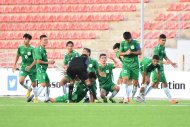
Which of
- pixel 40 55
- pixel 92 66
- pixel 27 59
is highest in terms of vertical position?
pixel 40 55

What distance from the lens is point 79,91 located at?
23516 mm

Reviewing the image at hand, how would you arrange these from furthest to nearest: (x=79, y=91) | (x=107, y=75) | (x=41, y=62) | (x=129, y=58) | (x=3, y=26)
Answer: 1. (x=3, y=26)
2. (x=107, y=75)
3. (x=41, y=62)
4. (x=129, y=58)
5. (x=79, y=91)

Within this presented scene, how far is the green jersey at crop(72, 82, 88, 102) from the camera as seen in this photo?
23.5 meters

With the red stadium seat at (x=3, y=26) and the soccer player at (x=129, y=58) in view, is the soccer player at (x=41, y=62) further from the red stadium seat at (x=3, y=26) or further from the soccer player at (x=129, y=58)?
the red stadium seat at (x=3, y=26)

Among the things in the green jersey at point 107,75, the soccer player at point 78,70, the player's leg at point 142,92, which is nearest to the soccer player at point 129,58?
the player's leg at point 142,92

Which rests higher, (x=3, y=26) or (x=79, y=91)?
(x=3, y=26)

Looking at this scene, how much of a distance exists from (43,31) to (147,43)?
7.01 m

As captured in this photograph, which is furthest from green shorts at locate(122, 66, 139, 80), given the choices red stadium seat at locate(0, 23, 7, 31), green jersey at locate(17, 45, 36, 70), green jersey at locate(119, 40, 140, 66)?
red stadium seat at locate(0, 23, 7, 31)

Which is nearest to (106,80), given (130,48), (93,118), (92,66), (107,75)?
(107,75)

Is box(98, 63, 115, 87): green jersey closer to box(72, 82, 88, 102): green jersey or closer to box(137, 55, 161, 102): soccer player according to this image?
box(137, 55, 161, 102): soccer player

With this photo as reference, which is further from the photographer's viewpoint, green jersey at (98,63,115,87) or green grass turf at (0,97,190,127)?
green jersey at (98,63,115,87)

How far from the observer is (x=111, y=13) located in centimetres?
4150

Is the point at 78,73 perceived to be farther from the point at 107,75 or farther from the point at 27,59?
the point at 27,59

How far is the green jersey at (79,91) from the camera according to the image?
23.5 m
